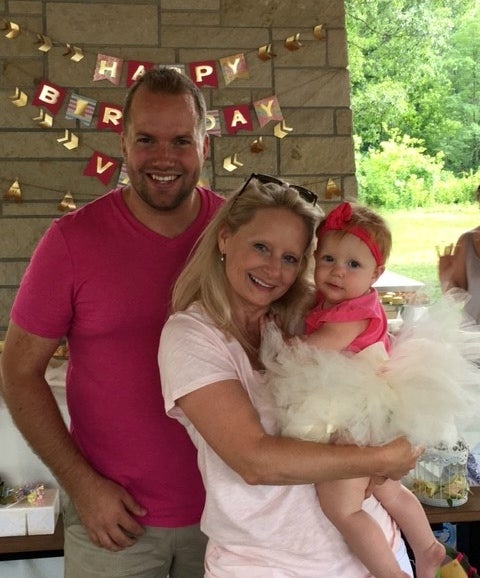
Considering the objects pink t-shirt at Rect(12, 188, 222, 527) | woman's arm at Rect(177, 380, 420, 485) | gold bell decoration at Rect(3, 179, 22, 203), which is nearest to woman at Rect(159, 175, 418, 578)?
woman's arm at Rect(177, 380, 420, 485)

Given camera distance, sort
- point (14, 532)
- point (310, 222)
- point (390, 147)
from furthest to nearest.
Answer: point (390, 147) < point (14, 532) < point (310, 222)

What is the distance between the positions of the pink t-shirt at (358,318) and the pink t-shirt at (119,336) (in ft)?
0.99

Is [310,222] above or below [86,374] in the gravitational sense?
above

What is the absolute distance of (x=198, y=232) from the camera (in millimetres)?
1626

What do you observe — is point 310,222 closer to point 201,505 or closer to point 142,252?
point 142,252

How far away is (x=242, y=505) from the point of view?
1290 mm

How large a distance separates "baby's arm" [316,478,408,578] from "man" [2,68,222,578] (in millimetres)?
359

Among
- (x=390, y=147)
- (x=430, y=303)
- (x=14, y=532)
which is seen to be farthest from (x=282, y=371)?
(x=390, y=147)

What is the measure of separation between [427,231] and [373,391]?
24.0 feet

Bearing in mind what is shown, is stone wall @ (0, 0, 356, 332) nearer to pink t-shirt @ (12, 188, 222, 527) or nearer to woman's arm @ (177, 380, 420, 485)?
pink t-shirt @ (12, 188, 222, 527)

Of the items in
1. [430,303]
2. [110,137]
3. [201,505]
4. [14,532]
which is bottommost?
[14,532]

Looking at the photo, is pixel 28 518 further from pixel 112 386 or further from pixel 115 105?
pixel 115 105

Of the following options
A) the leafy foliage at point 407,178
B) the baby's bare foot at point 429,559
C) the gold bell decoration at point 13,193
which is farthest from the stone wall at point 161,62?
the leafy foliage at point 407,178

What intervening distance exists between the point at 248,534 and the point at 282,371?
0.28 m
